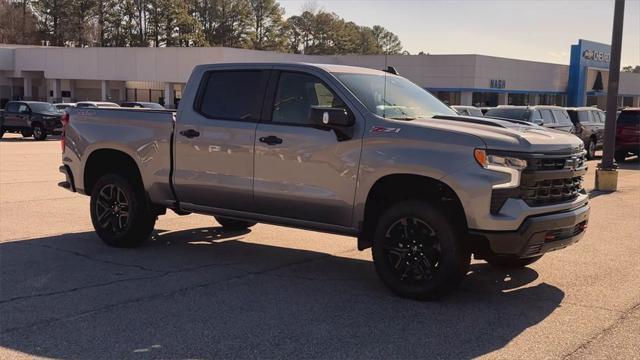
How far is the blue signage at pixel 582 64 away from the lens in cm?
5362

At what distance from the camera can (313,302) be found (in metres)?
5.76

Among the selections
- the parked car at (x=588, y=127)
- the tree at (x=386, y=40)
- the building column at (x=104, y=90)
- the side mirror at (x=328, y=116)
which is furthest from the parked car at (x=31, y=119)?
the tree at (x=386, y=40)

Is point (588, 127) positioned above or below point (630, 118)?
below

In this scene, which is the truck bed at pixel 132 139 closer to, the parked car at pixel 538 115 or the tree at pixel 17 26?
the parked car at pixel 538 115

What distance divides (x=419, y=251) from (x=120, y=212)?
3.76 m

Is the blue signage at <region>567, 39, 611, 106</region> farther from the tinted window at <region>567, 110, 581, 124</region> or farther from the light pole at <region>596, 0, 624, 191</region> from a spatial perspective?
the light pole at <region>596, 0, 624, 191</region>

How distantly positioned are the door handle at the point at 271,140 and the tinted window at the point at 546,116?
1540cm

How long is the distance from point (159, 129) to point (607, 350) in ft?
16.1

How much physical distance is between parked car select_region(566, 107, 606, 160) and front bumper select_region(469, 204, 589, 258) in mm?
17332

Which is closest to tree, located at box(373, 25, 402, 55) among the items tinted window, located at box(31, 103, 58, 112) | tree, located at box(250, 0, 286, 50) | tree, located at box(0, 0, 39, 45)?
tree, located at box(250, 0, 286, 50)

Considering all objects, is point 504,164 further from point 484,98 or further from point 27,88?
point 27,88

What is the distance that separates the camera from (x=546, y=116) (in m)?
20.4

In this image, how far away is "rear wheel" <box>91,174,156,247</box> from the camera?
25.0ft

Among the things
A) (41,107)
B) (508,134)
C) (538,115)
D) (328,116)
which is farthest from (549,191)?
(41,107)
